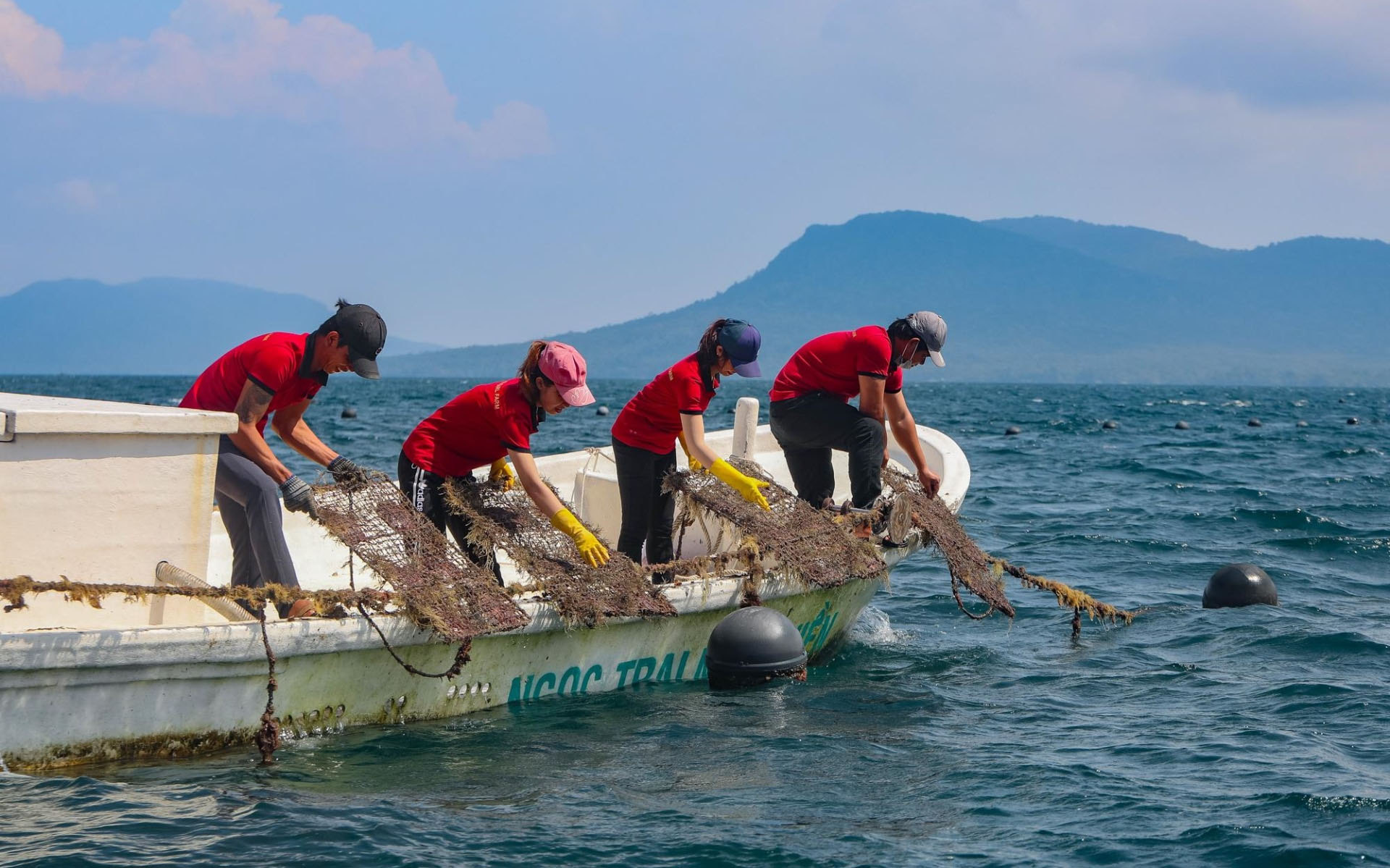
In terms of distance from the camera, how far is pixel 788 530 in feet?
27.8

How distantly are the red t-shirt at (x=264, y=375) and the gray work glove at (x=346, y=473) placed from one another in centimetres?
39

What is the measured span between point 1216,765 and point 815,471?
3.66m

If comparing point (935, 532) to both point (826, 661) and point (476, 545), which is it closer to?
point (826, 661)

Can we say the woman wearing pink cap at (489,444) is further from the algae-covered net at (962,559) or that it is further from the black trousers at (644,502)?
the algae-covered net at (962,559)

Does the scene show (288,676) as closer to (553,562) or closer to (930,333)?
(553,562)

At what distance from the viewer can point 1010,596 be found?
1181 centimetres

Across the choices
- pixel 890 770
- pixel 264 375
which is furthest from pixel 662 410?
pixel 890 770

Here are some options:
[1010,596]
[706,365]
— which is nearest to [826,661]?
[706,365]

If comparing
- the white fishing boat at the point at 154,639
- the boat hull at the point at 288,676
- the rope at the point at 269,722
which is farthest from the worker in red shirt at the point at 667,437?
the rope at the point at 269,722

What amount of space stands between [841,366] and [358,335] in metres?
3.66

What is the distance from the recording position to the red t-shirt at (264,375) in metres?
6.47

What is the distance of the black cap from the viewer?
21.4ft

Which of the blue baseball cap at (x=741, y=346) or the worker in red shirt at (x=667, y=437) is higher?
the blue baseball cap at (x=741, y=346)

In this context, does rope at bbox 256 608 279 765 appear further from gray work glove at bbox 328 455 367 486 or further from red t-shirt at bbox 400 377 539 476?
red t-shirt at bbox 400 377 539 476
